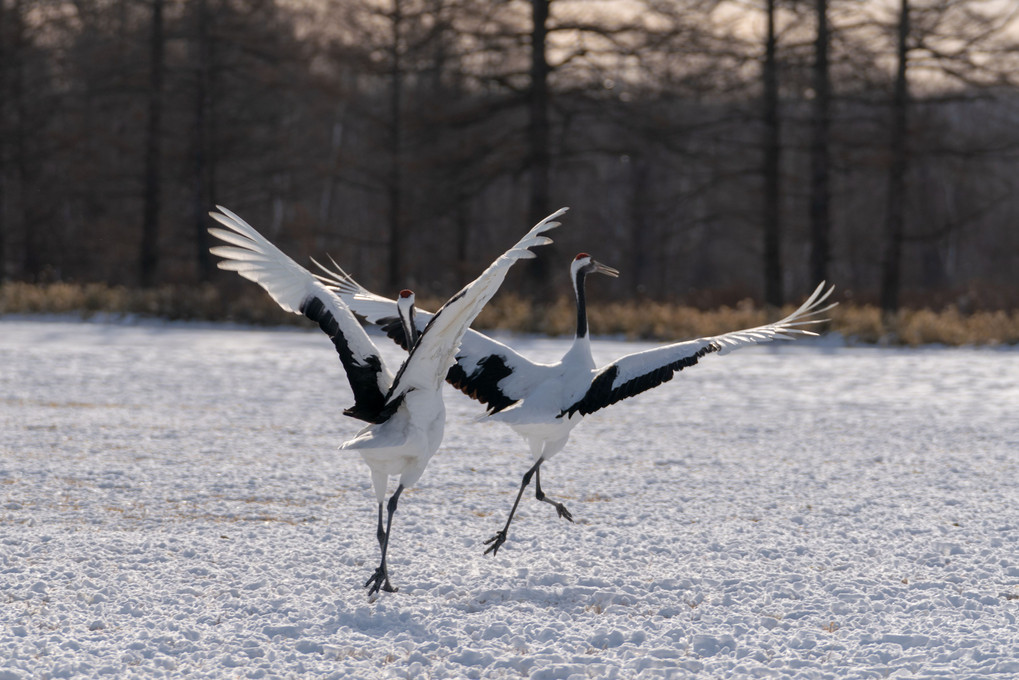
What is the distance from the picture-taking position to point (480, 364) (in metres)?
5.75

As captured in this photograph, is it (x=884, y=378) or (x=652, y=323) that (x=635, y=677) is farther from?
(x=652, y=323)

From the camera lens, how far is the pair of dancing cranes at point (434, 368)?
172 inches

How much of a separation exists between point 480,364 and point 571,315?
43.3 feet

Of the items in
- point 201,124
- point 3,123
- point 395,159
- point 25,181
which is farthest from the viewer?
point 25,181

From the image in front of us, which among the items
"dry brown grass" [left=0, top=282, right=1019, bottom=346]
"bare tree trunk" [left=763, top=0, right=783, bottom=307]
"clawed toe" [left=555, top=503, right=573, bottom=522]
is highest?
"bare tree trunk" [left=763, top=0, right=783, bottom=307]

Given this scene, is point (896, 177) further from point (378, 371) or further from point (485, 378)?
point (378, 371)

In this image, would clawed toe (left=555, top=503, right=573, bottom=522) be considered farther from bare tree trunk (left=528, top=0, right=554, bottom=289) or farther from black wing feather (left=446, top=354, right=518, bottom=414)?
bare tree trunk (left=528, top=0, right=554, bottom=289)

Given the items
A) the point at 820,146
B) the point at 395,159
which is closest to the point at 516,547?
the point at 820,146

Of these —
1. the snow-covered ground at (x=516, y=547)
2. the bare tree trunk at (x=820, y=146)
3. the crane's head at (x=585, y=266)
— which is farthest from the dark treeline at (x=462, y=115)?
the crane's head at (x=585, y=266)

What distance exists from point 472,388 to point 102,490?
2.74m

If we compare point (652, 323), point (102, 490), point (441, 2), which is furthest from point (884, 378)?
point (441, 2)

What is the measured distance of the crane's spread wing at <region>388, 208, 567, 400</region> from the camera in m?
3.77

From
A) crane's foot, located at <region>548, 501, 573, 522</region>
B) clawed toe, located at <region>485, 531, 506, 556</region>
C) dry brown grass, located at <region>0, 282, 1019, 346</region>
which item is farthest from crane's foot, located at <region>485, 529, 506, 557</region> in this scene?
dry brown grass, located at <region>0, 282, 1019, 346</region>

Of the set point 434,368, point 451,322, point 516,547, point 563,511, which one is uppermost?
point 451,322
